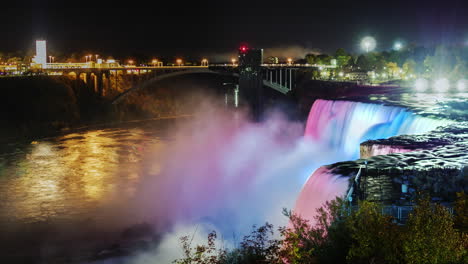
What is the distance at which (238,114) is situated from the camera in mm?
54375

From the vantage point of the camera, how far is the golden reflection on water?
926 inches

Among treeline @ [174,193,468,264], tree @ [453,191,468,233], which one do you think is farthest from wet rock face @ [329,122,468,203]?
treeline @ [174,193,468,264]

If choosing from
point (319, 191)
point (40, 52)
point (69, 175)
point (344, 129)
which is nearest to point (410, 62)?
point (344, 129)

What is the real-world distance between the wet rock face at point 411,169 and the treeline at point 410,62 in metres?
38.6

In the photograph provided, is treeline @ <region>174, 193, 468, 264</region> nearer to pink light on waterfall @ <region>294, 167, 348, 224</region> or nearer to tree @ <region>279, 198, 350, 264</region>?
tree @ <region>279, 198, 350, 264</region>

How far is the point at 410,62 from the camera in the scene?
205ft

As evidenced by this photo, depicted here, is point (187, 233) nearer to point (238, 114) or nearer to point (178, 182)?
point (178, 182)

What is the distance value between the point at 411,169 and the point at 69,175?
69.4 ft

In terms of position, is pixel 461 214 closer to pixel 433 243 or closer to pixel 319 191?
pixel 433 243

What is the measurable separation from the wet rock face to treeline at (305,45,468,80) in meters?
38.6

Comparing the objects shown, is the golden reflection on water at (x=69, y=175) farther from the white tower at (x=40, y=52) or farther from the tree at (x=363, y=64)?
the tree at (x=363, y=64)

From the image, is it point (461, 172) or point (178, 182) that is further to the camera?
point (178, 182)

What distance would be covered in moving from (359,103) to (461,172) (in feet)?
51.9

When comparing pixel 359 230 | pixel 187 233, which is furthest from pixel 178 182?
pixel 359 230
